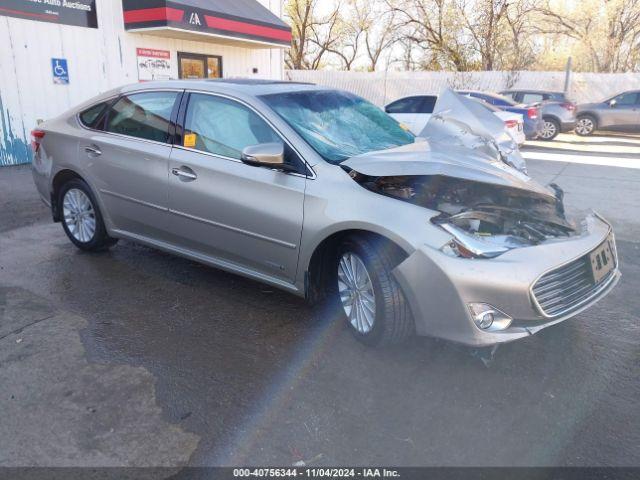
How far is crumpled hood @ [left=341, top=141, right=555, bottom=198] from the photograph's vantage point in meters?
3.25

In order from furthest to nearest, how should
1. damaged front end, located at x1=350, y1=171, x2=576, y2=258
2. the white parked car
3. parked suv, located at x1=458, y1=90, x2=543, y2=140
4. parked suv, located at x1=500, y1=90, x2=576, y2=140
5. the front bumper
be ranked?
parked suv, located at x1=500, y1=90, x2=576, y2=140 → parked suv, located at x1=458, y1=90, x2=543, y2=140 → the white parked car → damaged front end, located at x1=350, y1=171, x2=576, y2=258 → the front bumper

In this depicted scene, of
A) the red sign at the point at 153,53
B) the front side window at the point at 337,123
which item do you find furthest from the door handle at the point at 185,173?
the red sign at the point at 153,53

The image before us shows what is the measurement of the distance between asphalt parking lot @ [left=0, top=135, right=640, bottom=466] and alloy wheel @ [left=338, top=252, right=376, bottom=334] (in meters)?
0.19

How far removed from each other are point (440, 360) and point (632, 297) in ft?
6.67

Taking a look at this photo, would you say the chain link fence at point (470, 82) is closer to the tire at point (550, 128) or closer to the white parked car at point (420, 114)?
the tire at point (550, 128)

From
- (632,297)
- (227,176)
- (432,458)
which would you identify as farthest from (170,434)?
(632,297)

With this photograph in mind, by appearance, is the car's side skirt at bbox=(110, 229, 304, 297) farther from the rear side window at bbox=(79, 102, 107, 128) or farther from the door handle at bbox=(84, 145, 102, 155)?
the rear side window at bbox=(79, 102, 107, 128)

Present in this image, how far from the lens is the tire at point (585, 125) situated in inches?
679

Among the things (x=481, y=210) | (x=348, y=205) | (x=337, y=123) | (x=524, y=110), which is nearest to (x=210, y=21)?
(x=524, y=110)

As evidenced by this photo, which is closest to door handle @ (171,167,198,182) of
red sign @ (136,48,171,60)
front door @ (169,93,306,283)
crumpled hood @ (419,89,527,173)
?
front door @ (169,93,306,283)

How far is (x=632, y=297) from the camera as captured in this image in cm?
426

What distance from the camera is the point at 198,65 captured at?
14.4 metres

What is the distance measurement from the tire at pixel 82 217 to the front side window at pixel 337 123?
85.1 inches

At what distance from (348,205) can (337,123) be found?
3.43 ft
